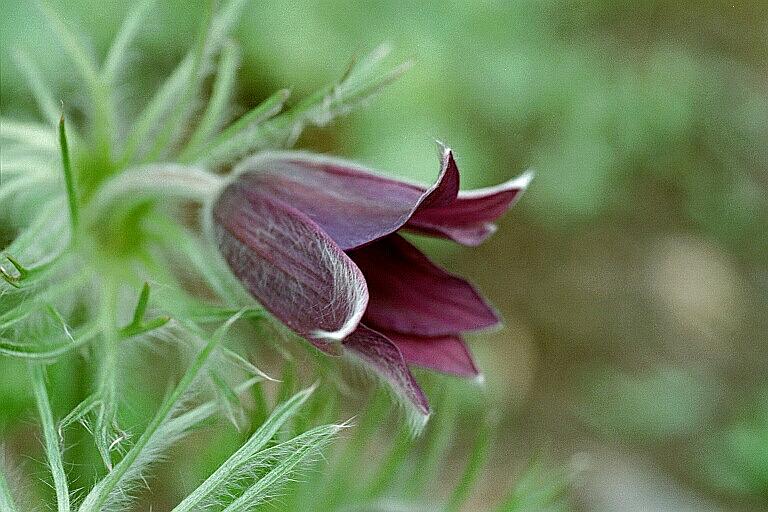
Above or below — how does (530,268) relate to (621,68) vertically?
below

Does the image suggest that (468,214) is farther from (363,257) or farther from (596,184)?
(596,184)

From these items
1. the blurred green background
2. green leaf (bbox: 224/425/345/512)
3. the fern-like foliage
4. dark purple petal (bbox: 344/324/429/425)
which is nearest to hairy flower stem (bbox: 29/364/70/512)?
the fern-like foliage

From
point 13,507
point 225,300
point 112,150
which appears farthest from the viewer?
point 112,150

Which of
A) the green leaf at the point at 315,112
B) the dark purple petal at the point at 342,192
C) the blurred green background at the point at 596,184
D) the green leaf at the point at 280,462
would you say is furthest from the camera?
the blurred green background at the point at 596,184

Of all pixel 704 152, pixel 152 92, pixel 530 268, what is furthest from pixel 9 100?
pixel 704 152

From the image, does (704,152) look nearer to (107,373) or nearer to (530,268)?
(530,268)

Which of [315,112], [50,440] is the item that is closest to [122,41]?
[315,112]

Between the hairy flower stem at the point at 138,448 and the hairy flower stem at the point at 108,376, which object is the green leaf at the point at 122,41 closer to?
the hairy flower stem at the point at 108,376

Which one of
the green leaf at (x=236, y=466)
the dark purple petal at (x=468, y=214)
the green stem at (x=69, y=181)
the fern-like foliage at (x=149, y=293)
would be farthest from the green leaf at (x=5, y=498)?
the dark purple petal at (x=468, y=214)

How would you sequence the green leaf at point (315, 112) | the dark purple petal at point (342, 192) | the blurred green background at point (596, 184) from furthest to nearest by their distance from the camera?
the blurred green background at point (596, 184), the green leaf at point (315, 112), the dark purple petal at point (342, 192)
